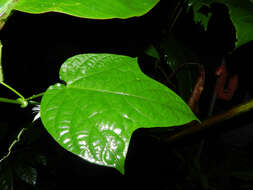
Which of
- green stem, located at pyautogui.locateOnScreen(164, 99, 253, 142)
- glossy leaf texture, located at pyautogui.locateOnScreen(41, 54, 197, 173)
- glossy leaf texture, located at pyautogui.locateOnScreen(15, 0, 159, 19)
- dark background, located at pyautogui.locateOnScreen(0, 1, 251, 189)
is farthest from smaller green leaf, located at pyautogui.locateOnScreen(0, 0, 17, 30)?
green stem, located at pyautogui.locateOnScreen(164, 99, 253, 142)

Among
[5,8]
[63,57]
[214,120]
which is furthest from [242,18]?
[63,57]

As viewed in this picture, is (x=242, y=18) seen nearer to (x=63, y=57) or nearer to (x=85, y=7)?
(x=85, y=7)

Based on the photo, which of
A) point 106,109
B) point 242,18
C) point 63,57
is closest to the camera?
point 106,109

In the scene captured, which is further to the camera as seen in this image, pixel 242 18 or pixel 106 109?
pixel 242 18

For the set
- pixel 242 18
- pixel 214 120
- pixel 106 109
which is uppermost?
pixel 242 18

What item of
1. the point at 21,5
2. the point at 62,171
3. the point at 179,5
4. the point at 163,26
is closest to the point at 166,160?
the point at 62,171

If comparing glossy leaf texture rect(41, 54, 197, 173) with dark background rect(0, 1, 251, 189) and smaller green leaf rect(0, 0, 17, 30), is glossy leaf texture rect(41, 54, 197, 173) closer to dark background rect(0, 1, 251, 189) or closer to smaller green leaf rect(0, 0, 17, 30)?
smaller green leaf rect(0, 0, 17, 30)
